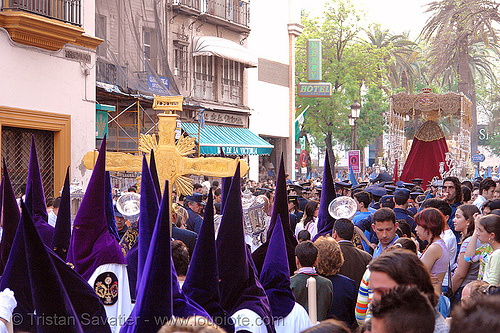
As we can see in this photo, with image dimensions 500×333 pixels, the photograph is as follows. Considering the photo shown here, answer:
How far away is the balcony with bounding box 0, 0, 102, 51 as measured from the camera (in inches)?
508

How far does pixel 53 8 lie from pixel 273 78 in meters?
16.5

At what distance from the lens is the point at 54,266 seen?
3.27m

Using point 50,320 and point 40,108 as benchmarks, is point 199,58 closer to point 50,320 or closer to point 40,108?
point 40,108

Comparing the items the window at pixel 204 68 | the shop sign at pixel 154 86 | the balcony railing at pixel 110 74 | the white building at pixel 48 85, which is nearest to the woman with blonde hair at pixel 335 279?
the white building at pixel 48 85

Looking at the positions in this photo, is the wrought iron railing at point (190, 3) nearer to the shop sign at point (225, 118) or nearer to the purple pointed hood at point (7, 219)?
the shop sign at point (225, 118)

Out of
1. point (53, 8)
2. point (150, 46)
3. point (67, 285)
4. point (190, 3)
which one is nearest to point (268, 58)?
point (190, 3)

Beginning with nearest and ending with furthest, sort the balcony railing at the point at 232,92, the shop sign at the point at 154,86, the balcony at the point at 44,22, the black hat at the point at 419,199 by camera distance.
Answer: the black hat at the point at 419,199 → the balcony at the point at 44,22 → the shop sign at the point at 154,86 → the balcony railing at the point at 232,92

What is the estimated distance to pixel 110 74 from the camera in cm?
1750

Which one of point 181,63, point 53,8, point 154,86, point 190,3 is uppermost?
point 190,3

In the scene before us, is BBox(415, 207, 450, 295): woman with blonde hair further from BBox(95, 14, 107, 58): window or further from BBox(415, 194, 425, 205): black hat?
BBox(95, 14, 107, 58): window

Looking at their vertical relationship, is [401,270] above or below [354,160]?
below

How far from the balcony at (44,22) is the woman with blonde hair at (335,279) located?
10208 mm

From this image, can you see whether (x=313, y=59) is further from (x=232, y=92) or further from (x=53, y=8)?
(x=53, y=8)

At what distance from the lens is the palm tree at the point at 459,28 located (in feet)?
88.6
